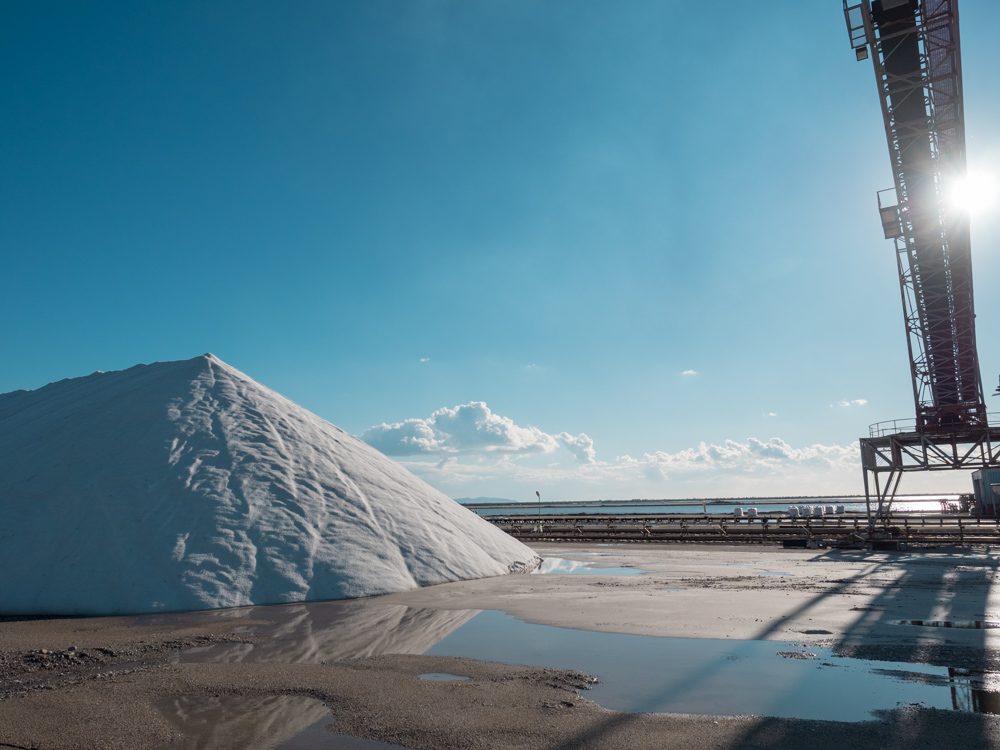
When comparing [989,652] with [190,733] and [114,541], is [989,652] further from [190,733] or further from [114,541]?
[114,541]

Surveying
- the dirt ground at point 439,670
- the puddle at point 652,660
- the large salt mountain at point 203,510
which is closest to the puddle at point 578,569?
the large salt mountain at point 203,510

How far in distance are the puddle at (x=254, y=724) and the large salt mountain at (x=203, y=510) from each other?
5.60m

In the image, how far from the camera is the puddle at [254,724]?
14.1 ft

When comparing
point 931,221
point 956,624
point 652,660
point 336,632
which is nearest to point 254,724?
point 336,632

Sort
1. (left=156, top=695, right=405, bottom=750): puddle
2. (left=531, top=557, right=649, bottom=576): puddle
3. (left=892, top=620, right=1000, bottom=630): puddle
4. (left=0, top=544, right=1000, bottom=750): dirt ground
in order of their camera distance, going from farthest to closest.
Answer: (left=531, top=557, right=649, bottom=576): puddle, (left=892, top=620, right=1000, bottom=630): puddle, (left=0, top=544, right=1000, bottom=750): dirt ground, (left=156, top=695, right=405, bottom=750): puddle

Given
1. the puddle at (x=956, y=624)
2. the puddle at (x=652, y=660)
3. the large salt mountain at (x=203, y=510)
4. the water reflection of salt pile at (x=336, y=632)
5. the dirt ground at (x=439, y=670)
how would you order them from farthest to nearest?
1. the large salt mountain at (x=203, y=510)
2. the puddle at (x=956, y=624)
3. the water reflection of salt pile at (x=336, y=632)
4. the puddle at (x=652, y=660)
5. the dirt ground at (x=439, y=670)

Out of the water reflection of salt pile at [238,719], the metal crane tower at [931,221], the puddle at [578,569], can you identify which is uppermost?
the metal crane tower at [931,221]

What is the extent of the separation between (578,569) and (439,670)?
10.5 meters

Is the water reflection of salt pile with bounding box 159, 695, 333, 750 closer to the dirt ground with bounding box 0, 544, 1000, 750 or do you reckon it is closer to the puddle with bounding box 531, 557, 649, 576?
the dirt ground with bounding box 0, 544, 1000, 750

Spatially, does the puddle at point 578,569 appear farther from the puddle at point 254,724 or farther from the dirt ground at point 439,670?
the puddle at point 254,724

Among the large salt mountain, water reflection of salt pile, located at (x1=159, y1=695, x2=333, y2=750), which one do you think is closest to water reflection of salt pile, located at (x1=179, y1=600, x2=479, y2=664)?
the large salt mountain

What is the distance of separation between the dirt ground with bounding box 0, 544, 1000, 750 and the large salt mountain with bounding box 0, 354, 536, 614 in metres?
1.01

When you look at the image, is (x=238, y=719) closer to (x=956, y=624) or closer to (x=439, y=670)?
(x=439, y=670)

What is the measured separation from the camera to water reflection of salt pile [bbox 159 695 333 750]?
14.3 ft
